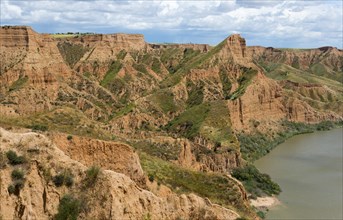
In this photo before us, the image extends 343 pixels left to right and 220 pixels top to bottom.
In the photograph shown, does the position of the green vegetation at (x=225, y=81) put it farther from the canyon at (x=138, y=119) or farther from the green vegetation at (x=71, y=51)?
the green vegetation at (x=71, y=51)

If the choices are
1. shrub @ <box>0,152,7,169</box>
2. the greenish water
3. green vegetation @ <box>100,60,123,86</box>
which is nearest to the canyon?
shrub @ <box>0,152,7,169</box>

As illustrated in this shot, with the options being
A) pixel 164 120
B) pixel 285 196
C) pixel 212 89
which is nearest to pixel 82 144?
pixel 285 196

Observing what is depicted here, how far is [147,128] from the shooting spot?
87938 mm

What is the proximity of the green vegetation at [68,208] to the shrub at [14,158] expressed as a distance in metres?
2.52

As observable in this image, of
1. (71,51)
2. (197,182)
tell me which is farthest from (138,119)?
(197,182)

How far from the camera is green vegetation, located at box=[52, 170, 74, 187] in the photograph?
19766 mm

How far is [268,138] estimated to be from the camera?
316 ft

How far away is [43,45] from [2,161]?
7583 centimetres

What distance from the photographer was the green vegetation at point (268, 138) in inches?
3319

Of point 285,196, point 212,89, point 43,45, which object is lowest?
Answer: point 285,196

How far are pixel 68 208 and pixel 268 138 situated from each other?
81334 millimetres

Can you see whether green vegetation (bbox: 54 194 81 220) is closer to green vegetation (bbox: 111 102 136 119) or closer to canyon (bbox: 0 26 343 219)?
canyon (bbox: 0 26 343 219)

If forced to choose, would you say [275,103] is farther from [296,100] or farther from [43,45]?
[43,45]

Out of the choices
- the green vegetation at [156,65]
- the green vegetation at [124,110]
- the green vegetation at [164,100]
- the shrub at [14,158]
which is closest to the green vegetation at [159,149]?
the shrub at [14,158]
